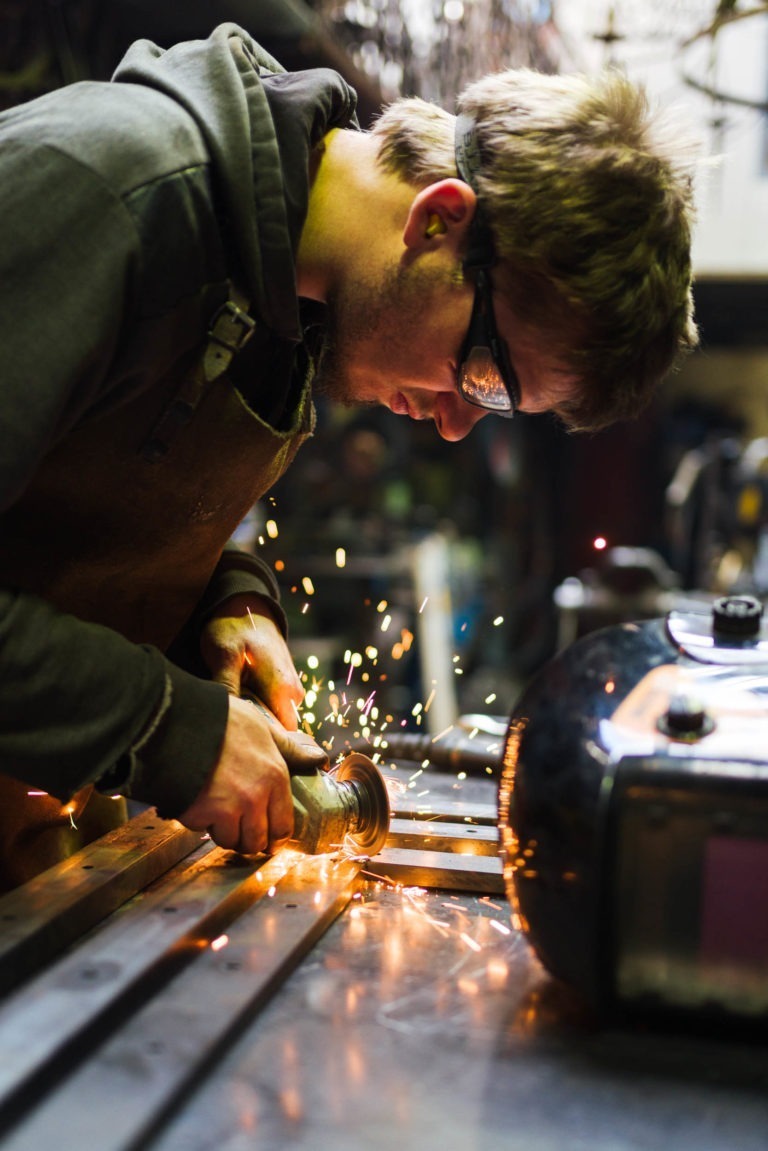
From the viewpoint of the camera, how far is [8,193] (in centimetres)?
112

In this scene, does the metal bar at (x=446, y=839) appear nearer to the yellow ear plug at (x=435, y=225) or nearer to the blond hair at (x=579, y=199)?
the blond hair at (x=579, y=199)

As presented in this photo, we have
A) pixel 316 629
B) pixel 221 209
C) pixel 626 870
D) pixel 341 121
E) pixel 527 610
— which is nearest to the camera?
pixel 626 870

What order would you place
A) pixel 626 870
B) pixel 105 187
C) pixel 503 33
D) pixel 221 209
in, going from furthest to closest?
pixel 503 33, pixel 221 209, pixel 105 187, pixel 626 870

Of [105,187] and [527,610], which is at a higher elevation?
[105,187]

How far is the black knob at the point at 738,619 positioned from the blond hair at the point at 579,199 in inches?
15.4

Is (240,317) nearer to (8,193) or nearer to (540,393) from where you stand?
(8,193)

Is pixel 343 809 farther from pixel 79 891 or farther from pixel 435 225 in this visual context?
pixel 435 225

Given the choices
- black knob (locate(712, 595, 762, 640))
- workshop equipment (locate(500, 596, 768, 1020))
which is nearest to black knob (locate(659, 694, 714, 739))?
workshop equipment (locate(500, 596, 768, 1020))

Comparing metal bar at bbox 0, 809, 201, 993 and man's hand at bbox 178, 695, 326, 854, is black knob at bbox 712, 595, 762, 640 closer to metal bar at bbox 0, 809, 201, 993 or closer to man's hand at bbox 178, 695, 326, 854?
man's hand at bbox 178, 695, 326, 854

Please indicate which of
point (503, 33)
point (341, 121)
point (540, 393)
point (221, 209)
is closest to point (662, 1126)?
point (540, 393)

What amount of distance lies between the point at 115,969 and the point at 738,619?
763 millimetres

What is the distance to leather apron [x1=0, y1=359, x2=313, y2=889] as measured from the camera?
139 cm

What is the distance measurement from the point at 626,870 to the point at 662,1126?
217 mm

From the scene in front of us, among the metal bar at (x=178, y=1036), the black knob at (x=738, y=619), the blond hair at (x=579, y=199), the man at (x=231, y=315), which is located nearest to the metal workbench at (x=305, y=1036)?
Result: the metal bar at (x=178, y=1036)
